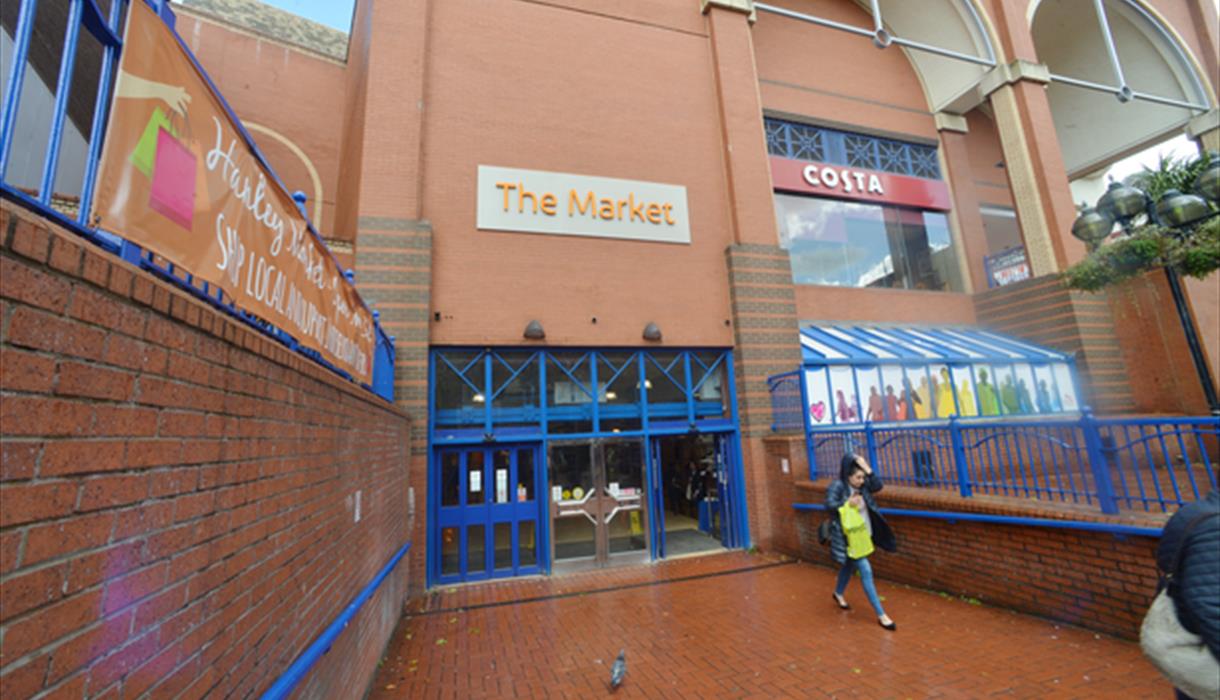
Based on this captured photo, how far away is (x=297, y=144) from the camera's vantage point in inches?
476

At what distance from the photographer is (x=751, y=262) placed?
33.4 feet

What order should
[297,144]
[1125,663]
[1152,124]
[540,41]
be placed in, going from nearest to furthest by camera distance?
[1125,663], [540,41], [297,144], [1152,124]

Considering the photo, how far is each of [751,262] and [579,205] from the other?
3.64 metres

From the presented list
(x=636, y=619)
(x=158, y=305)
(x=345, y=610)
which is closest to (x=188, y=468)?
(x=158, y=305)

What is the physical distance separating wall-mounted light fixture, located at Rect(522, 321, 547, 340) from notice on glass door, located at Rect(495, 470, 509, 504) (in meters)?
2.35

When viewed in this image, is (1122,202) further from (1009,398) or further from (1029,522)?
(1009,398)

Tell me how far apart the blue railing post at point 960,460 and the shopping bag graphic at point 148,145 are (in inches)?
286

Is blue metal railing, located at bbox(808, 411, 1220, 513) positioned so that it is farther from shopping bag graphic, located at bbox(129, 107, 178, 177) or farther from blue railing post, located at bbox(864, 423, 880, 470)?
shopping bag graphic, located at bbox(129, 107, 178, 177)

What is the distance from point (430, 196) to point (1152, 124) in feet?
75.9

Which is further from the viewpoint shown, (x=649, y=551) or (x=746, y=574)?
(x=649, y=551)

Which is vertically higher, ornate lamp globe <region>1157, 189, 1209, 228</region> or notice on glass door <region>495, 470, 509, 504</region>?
ornate lamp globe <region>1157, 189, 1209, 228</region>

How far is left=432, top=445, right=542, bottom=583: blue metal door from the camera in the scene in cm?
814

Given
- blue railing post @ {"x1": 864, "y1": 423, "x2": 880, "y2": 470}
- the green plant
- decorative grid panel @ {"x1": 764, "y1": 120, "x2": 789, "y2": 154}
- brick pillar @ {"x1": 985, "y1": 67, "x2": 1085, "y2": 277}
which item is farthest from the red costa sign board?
blue railing post @ {"x1": 864, "y1": 423, "x2": 880, "y2": 470}

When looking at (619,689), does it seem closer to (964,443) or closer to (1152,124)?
(964,443)
